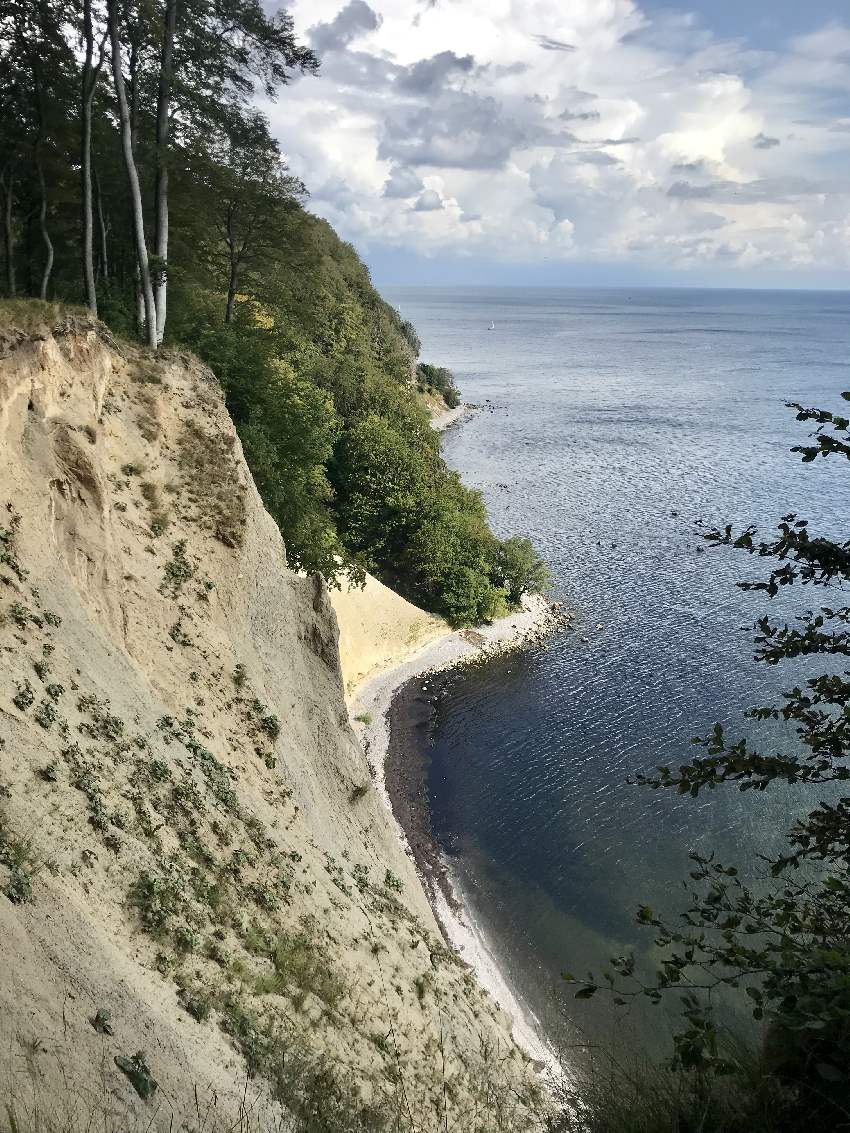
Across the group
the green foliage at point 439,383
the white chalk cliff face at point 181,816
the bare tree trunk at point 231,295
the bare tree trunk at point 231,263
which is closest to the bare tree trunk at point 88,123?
the white chalk cliff face at point 181,816

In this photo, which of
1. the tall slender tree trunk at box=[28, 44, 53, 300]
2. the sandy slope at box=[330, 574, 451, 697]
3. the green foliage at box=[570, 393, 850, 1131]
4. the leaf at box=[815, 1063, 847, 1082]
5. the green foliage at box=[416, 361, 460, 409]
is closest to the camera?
the leaf at box=[815, 1063, 847, 1082]

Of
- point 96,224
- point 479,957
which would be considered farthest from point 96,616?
point 96,224

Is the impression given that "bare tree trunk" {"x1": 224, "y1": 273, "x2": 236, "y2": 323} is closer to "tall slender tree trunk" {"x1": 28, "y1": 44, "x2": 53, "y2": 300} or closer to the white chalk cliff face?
"tall slender tree trunk" {"x1": 28, "y1": 44, "x2": 53, "y2": 300}

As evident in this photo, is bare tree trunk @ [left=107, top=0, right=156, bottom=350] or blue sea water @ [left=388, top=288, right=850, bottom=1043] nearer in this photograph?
bare tree trunk @ [left=107, top=0, right=156, bottom=350]

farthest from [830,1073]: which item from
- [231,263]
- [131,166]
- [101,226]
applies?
[231,263]

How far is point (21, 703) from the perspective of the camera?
11242 millimetres

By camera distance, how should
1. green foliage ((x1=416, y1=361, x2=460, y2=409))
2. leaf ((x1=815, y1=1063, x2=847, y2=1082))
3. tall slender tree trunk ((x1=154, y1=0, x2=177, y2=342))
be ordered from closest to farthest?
1. leaf ((x1=815, y1=1063, x2=847, y2=1082))
2. tall slender tree trunk ((x1=154, y1=0, x2=177, y2=342))
3. green foliage ((x1=416, y1=361, x2=460, y2=409))

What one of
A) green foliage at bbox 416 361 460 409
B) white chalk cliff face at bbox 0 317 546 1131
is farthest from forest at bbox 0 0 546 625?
green foliage at bbox 416 361 460 409

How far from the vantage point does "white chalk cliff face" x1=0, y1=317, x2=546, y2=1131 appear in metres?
8.45

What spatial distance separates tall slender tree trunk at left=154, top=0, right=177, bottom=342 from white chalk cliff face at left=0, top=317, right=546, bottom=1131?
3420 millimetres

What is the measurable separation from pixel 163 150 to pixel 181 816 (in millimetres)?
17863

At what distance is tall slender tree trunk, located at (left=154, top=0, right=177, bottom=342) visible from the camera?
20.5m

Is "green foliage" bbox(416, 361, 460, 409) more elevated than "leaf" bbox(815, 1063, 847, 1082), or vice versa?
"green foliage" bbox(416, 361, 460, 409)

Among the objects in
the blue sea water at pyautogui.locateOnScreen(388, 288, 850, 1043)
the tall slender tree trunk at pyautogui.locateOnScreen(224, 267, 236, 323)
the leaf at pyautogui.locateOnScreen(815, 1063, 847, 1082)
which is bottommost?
the blue sea water at pyautogui.locateOnScreen(388, 288, 850, 1043)
